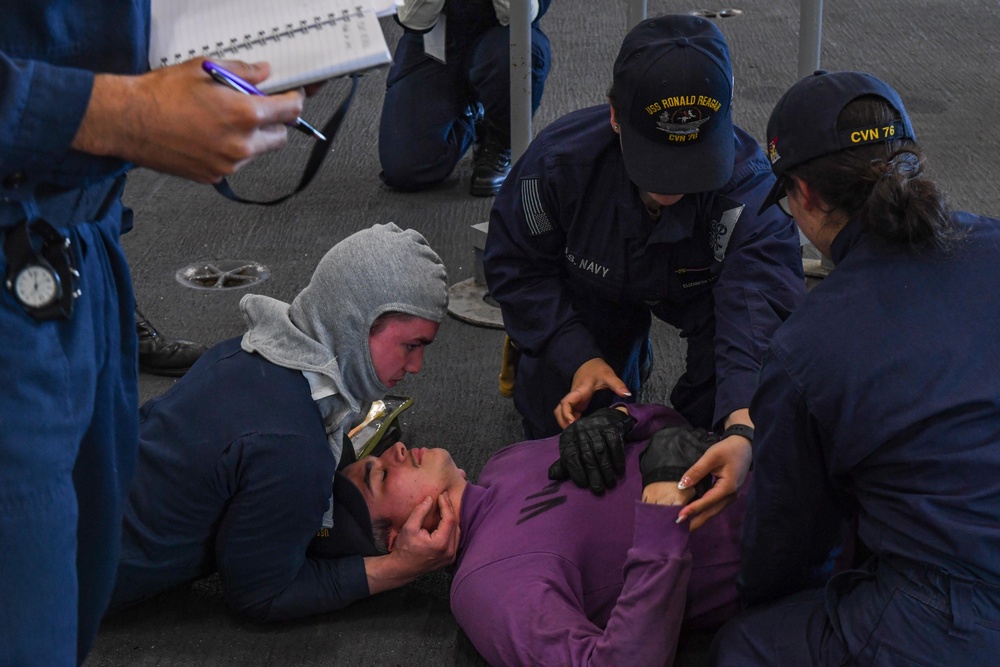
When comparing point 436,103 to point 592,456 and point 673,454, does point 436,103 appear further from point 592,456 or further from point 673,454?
point 673,454

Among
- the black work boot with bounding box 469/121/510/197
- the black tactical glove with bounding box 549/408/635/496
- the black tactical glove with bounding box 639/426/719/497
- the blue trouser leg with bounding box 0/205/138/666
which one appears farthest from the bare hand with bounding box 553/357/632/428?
the black work boot with bounding box 469/121/510/197

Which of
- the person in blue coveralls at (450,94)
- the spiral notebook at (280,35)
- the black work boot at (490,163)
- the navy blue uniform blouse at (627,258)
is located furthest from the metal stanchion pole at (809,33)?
→ the spiral notebook at (280,35)

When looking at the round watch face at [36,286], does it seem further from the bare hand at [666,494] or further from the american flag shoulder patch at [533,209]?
the american flag shoulder patch at [533,209]

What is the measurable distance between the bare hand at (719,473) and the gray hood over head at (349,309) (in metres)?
0.53

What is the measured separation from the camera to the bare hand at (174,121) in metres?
0.97

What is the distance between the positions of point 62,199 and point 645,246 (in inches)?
53.0

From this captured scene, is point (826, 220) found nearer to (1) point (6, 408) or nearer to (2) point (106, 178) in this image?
(2) point (106, 178)

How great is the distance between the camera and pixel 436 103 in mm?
3949

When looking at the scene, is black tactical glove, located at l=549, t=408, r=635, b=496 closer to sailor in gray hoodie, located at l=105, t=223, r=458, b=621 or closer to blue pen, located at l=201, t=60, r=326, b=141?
sailor in gray hoodie, located at l=105, t=223, r=458, b=621

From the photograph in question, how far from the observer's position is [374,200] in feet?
12.7

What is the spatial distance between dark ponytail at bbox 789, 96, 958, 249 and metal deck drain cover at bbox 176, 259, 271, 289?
6.83ft

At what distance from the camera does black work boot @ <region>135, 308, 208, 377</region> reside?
2742 mm

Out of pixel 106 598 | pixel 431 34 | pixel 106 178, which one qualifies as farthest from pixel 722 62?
pixel 431 34

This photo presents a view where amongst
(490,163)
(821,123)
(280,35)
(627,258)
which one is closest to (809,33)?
(627,258)
